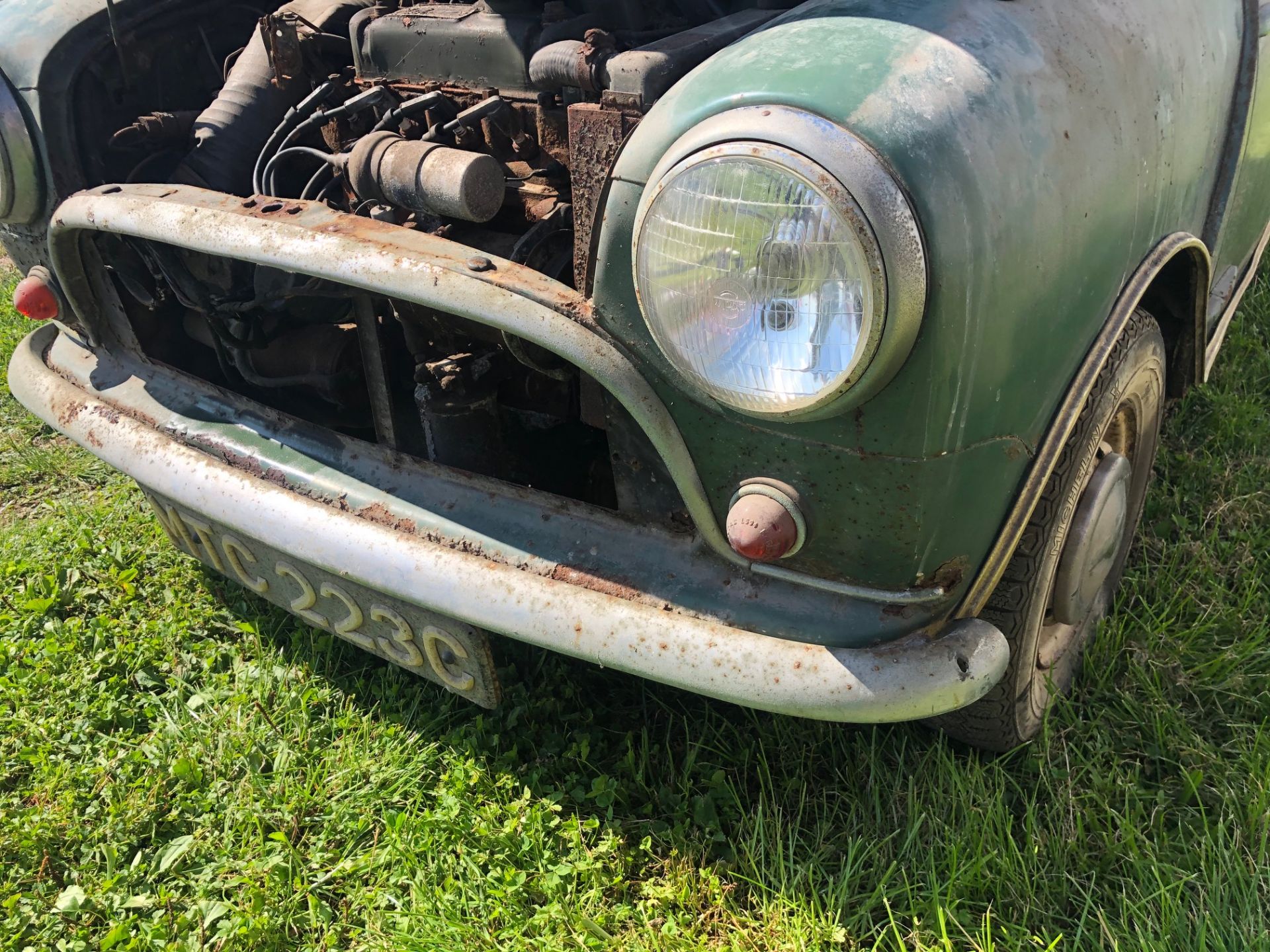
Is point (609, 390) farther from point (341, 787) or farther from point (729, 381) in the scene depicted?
point (341, 787)

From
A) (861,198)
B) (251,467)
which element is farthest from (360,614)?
(861,198)

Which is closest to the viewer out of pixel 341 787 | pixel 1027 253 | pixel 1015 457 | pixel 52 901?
pixel 1027 253

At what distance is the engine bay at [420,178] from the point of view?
158cm

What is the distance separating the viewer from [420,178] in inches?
64.4

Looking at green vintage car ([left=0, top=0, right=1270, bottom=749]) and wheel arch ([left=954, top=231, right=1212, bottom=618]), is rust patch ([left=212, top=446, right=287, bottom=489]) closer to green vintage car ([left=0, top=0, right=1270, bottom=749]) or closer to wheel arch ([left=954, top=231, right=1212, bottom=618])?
green vintage car ([left=0, top=0, right=1270, bottom=749])

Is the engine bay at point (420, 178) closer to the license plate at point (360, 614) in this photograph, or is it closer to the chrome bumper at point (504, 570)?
the chrome bumper at point (504, 570)

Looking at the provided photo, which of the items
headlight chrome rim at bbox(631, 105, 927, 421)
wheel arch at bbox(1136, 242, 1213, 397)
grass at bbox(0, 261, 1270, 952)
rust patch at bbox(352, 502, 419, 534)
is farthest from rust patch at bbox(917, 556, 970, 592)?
rust patch at bbox(352, 502, 419, 534)

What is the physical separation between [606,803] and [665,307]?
0.98m

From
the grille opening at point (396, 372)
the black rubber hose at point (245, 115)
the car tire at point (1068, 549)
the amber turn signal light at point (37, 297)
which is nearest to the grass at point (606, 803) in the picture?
the car tire at point (1068, 549)

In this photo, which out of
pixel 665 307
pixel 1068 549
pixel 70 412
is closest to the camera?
pixel 665 307

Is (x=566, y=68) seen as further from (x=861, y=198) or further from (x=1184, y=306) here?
(x=1184, y=306)

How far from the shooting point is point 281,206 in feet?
5.37

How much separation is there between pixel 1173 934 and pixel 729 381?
41.9 inches

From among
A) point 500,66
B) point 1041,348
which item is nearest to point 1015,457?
point 1041,348
